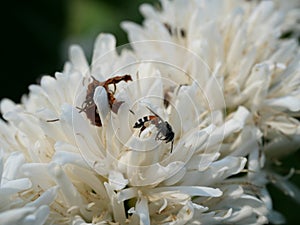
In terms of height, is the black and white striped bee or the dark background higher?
the dark background

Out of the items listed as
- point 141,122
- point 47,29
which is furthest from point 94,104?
point 47,29

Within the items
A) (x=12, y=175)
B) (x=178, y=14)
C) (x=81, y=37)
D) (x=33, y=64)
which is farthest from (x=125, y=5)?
(x=12, y=175)

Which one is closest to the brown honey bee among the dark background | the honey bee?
the honey bee

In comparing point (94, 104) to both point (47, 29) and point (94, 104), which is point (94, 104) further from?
point (47, 29)

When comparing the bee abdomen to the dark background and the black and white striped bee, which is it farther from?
the dark background

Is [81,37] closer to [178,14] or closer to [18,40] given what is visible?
[18,40]

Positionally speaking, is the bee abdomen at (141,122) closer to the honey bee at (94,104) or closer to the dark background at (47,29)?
the honey bee at (94,104)
